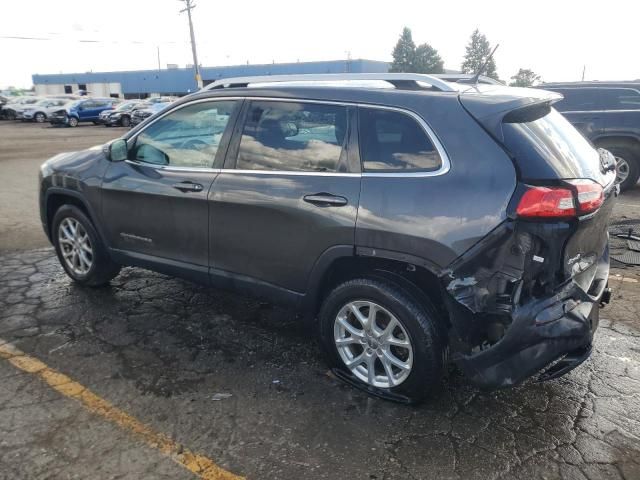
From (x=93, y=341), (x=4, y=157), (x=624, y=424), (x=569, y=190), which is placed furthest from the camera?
(x=4, y=157)

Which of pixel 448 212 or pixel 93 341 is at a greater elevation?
pixel 448 212

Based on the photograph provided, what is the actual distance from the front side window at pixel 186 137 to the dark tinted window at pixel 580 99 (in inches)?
287

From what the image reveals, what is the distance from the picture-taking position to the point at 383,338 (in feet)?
9.91

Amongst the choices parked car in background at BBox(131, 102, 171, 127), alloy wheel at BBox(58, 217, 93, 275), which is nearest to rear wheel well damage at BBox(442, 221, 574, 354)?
alloy wheel at BBox(58, 217, 93, 275)

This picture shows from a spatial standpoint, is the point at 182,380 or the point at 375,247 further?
the point at 182,380

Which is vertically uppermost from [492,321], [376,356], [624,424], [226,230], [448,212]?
[448,212]

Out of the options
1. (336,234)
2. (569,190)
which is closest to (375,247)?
(336,234)

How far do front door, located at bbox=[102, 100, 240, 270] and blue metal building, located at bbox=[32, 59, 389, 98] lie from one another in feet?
192

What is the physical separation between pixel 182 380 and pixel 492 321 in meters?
1.92

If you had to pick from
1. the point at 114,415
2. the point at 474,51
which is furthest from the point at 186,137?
the point at 474,51

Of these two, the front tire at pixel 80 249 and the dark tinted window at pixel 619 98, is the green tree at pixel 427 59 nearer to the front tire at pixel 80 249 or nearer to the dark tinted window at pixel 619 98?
the dark tinted window at pixel 619 98

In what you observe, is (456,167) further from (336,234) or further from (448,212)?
(336,234)

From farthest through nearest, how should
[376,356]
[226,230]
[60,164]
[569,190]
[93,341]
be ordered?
[60,164] < [93,341] < [226,230] < [376,356] < [569,190]

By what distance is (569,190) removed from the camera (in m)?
2.53
